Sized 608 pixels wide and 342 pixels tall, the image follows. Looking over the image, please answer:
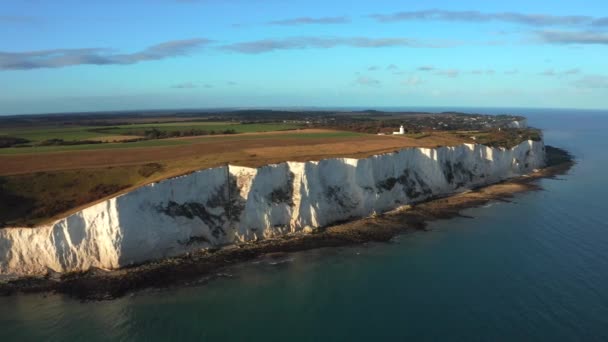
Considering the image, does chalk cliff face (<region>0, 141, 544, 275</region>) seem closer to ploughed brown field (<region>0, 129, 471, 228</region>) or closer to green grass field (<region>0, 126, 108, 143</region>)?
ploughed brown field (<region>0, 129, 471, 228</region>)

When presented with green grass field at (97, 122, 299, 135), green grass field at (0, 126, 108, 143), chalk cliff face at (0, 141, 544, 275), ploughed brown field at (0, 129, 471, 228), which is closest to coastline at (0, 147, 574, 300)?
chalk cliff face at (0, 141, 544, 275)

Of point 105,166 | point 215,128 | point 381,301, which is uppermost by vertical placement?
point 215,128

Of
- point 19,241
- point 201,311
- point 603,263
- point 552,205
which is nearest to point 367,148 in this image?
point 552,205

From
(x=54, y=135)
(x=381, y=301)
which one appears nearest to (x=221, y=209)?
(x=381, y=301)

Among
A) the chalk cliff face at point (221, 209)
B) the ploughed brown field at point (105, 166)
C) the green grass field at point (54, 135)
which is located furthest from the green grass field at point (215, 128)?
the chalk cliff face at point (221, 209)

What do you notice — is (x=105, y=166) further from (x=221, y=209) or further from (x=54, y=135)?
(x=54, y=135)

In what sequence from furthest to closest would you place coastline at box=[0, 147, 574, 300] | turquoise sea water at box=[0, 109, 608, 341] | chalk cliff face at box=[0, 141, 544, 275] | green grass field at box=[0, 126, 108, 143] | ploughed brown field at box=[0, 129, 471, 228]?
green grass field at box=[0, 126, 108, 143] → ploughed brown field at box=[0, 129, 471, 228] → chalk cliff face at box=[0, 141, 544, 275] → coastline at box=[0, 147, 574, 300] → turquoise sea water at box=[0, 109, 608, 341]

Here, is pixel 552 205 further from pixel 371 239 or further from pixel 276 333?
pixel 276 333

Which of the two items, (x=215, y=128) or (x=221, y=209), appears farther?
(x=215, y=128)
